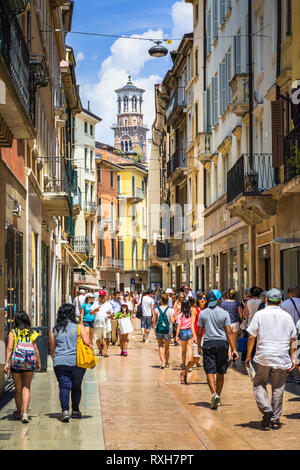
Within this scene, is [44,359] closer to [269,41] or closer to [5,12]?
[5,12]

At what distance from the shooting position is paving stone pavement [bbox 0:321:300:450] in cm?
991

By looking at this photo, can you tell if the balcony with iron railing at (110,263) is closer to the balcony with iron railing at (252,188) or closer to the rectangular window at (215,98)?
the rectangular window at (215,98)

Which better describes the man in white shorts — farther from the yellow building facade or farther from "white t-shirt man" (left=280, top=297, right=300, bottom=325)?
the yellow building facade

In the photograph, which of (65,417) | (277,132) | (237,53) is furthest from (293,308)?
(237,53)

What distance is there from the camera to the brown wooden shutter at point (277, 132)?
2152cm

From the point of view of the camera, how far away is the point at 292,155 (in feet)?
63.0

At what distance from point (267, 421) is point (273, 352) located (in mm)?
892

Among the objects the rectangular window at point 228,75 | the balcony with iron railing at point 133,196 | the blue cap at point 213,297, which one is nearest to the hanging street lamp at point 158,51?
the rectangular window at point 228,75

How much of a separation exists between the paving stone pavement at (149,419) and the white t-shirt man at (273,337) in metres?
0.85

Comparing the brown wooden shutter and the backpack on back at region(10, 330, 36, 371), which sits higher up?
the brown wooden shutter

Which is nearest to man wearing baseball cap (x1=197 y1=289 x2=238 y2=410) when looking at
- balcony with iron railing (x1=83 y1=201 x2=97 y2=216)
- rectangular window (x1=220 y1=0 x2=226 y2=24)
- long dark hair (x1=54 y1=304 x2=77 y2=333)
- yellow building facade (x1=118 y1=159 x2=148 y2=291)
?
long dark hair (x1=54 y1=304 x2=77 y2=333)

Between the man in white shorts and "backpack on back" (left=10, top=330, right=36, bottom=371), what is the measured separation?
11570 mm
